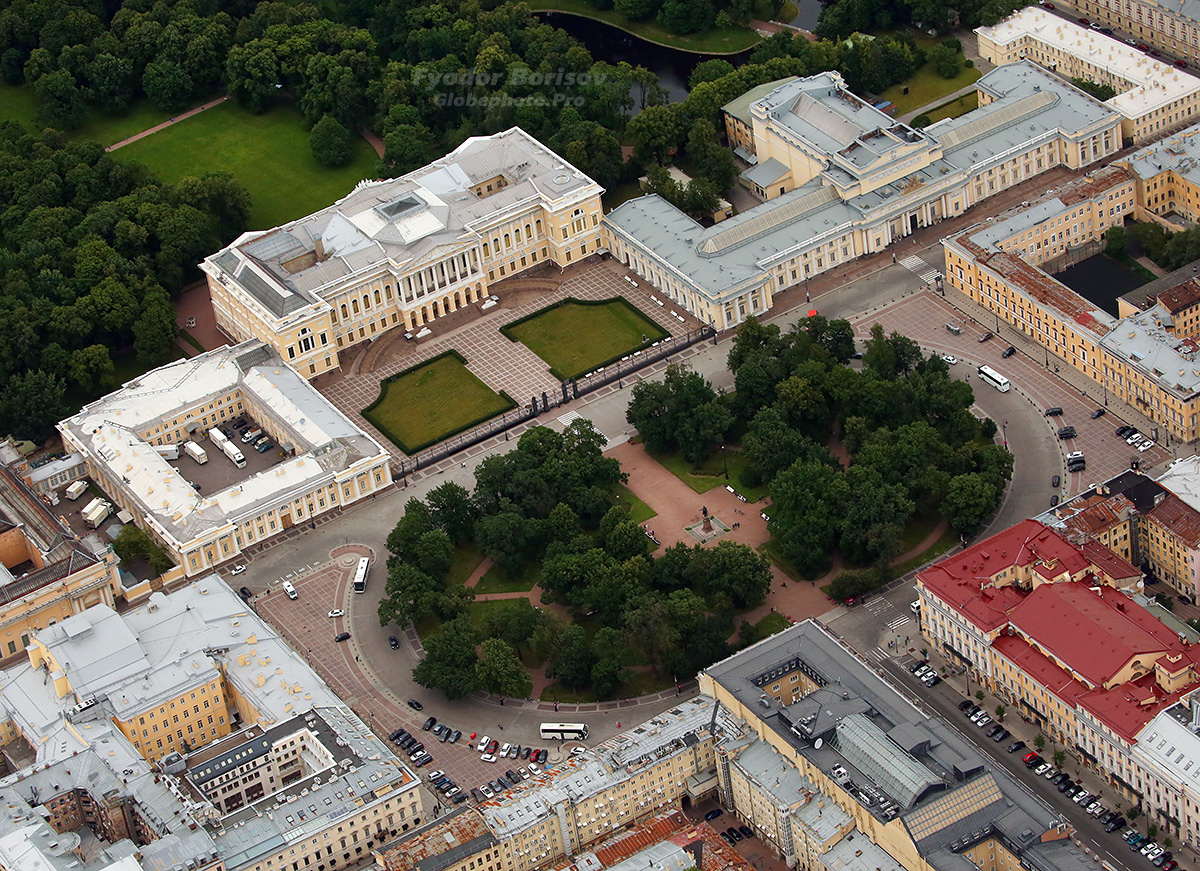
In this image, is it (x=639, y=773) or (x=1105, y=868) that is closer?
(x=1105, y=868)

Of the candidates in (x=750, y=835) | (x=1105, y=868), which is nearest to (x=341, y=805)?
(x=750, y=835)

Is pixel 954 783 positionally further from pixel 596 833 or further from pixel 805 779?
pixel 596 833


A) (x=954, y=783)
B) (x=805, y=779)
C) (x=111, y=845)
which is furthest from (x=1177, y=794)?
(x=111, y=845)

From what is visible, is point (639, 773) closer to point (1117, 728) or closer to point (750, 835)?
point (750, 835)

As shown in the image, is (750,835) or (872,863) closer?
(872,863)

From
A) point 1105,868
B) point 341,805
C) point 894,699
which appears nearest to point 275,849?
point 341,805

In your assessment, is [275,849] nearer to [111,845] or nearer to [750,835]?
[111,845]
